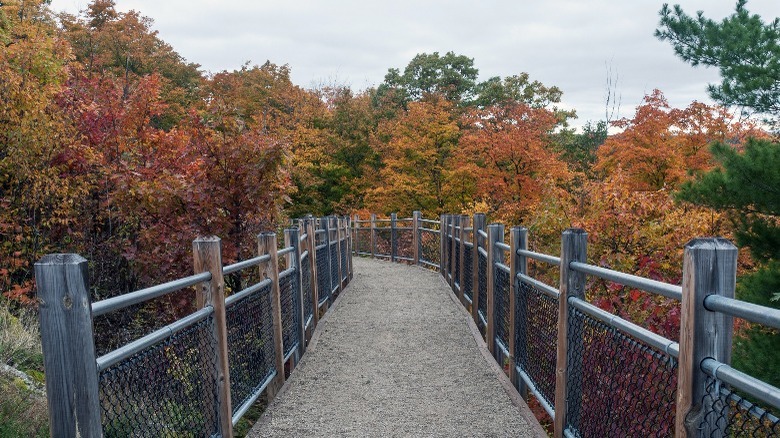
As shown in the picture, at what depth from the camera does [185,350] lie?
314cm

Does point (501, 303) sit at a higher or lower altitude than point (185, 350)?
lower

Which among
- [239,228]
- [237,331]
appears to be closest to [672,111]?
[239,228]

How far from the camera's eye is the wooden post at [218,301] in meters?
3.46

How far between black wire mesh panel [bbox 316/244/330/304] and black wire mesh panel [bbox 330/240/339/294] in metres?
0.54

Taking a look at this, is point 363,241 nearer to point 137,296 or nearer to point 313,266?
point 313,266

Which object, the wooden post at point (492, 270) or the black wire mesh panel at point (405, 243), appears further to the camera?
the black wire mesh panel at point (405, 243)

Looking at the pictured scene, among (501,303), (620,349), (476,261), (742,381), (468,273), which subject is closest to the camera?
(742,381)

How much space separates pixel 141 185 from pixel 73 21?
93.3ft

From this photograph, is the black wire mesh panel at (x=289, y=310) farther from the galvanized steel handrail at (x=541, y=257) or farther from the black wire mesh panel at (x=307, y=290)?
the galvanized steel handrail at (x=541, y=257)

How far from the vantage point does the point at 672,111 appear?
71.2 feet

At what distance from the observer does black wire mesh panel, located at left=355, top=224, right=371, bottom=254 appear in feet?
69.9

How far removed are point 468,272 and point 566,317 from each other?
5489mm

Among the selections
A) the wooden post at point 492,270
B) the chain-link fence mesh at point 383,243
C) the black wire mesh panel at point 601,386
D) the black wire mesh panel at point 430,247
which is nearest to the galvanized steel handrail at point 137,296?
the black wire mesh panel at point 601,386

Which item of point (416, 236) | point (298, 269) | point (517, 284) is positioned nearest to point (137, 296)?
point (517, 284)
